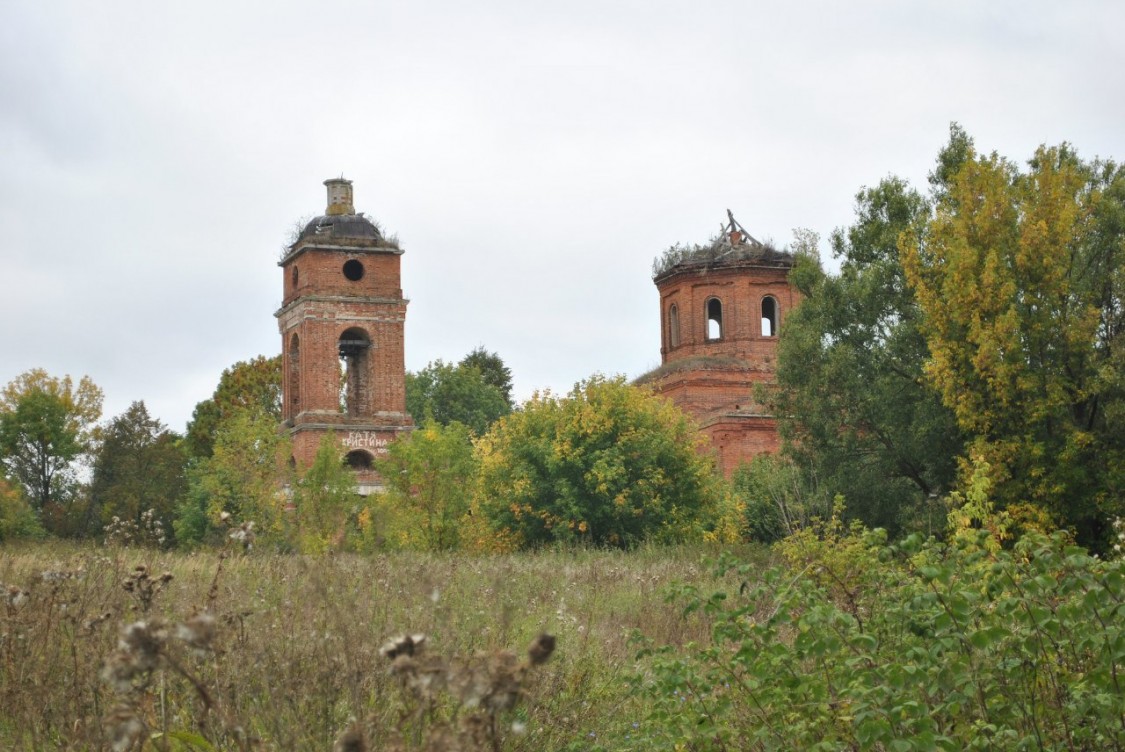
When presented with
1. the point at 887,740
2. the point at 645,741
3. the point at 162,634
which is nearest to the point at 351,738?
the point at 162,634

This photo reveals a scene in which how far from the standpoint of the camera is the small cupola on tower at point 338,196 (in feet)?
170

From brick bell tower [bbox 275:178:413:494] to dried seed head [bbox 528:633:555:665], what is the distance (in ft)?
149

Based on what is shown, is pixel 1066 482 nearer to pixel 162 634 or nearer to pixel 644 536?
pixel 644 536

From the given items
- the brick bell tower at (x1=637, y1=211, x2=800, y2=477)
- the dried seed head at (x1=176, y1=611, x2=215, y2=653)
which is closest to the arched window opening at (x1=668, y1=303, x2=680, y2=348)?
the brick bell tower at (x1=637, y1=211, x2=800, y2=477)

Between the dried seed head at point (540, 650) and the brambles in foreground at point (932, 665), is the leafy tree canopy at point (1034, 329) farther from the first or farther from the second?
the dried seed head at point (540, 650)

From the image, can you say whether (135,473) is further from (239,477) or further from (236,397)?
(236,397)

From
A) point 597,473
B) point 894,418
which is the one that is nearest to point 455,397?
point 597,473

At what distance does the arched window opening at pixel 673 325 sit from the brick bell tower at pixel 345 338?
8.77m

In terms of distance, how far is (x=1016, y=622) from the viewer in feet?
20.2

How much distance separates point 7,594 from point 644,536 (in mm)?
25941

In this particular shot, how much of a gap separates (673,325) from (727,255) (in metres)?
2.78

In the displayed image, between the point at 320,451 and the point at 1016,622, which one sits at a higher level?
the point at 320,451

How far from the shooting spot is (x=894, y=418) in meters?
27.1

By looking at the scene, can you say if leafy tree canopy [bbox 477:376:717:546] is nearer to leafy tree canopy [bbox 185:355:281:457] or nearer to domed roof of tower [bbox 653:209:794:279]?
domed roof of tower [bbox 653:209:794:279]
